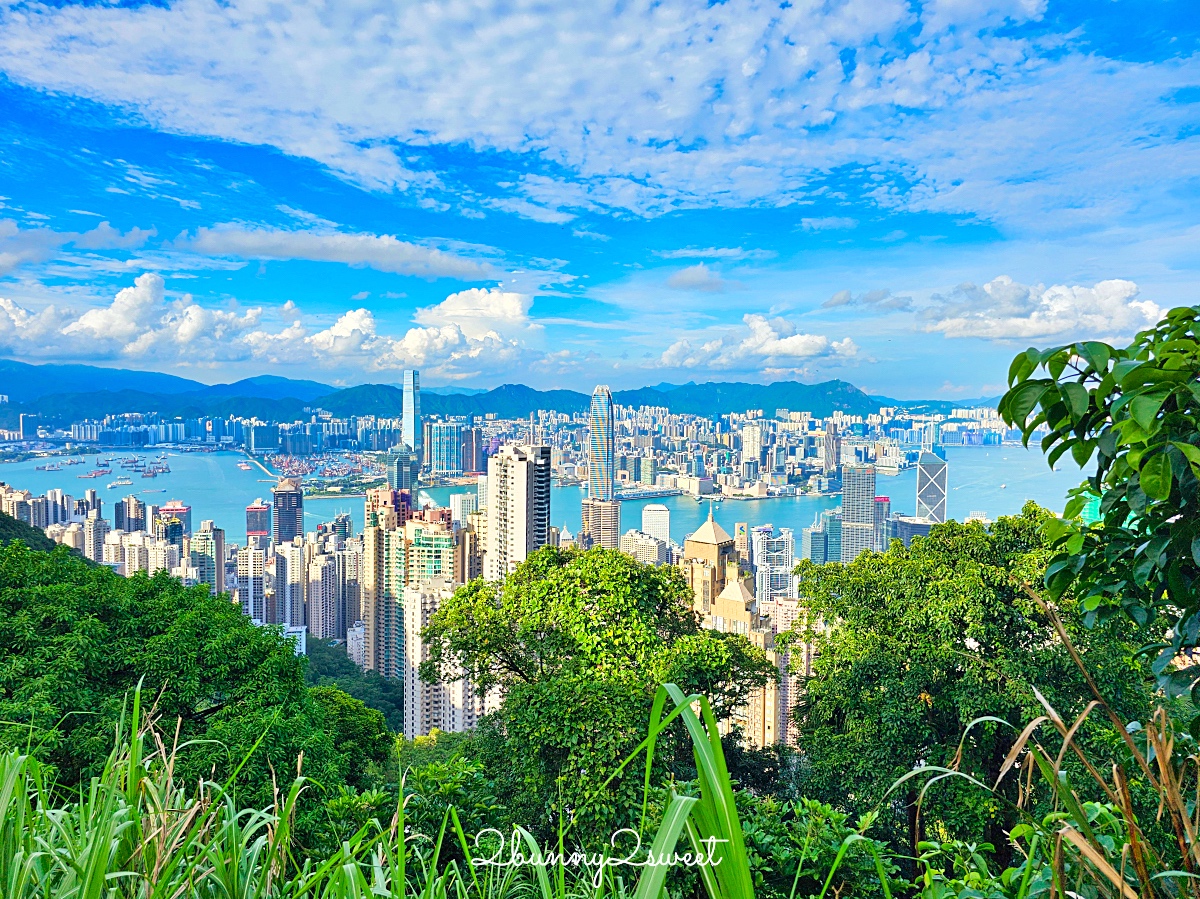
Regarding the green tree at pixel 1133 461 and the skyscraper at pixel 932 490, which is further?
the skyscraper at pixel 932 490

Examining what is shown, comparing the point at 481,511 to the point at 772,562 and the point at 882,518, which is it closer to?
the point at 772,562

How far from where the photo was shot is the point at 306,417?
85.7ft

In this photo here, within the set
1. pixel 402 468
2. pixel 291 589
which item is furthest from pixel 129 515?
pixel 402 468

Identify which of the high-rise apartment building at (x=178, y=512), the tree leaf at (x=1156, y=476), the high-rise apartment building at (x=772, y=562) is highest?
the tree leaf at (x=1156, y=476)

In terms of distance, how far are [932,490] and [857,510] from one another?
18.7 feet

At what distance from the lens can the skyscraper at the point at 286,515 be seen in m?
21.6

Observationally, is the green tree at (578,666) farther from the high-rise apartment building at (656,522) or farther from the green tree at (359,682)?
the high-rise apartment building at (656,522)

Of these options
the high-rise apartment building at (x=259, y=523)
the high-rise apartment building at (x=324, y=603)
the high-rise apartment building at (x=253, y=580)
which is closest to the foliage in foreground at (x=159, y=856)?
the high-rise apartment building at (x=253, y=580)

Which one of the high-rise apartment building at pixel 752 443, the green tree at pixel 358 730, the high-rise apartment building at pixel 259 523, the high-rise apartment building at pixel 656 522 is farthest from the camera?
the high-rise apartment building at pixel 752 443

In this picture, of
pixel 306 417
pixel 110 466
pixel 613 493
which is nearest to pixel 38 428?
pixel 110 466

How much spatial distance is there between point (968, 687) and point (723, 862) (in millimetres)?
3685

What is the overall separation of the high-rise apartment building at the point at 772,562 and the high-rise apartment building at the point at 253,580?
1090 cm

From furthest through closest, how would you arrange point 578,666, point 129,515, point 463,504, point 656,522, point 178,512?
1. point 656,522
2. point 463,504
3. point 178,512
4. point 129,515
5. point 578,666

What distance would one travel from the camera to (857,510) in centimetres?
1997
